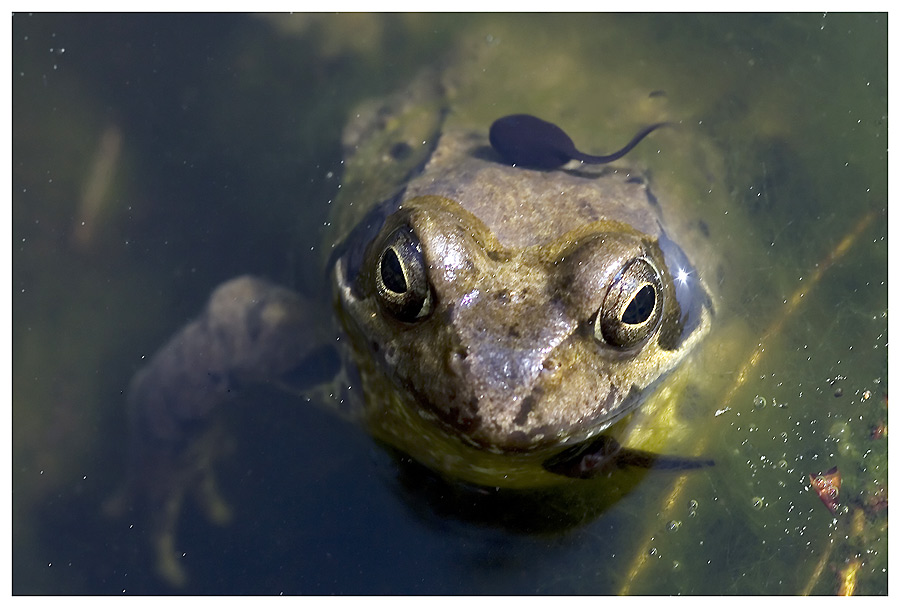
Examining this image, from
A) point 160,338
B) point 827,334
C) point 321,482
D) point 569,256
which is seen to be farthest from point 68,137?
point 827,334

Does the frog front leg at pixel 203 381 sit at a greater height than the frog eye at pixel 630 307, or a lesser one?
lesser

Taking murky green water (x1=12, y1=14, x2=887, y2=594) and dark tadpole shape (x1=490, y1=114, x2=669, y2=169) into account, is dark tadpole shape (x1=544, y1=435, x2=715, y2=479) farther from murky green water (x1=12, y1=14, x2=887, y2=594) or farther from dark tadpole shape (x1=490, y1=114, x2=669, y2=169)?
dark tadpole shape (x1=490, y1=114, x2=669, y2=169)

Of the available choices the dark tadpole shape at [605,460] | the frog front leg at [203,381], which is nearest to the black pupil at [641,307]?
the dark tadpole shape at [605,460]

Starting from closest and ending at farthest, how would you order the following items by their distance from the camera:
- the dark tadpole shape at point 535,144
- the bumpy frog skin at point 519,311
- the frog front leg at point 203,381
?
the bumpy frog skin at point 519,311 < the dark tadpole shape at point 535,144 < the frog front leg at point 203,381

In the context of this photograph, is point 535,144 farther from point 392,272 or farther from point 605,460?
point 605,460

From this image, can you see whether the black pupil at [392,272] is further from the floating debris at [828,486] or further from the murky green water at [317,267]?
the floating debris at [828,486]

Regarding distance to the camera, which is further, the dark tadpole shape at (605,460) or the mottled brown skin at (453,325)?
the dark tadpole shape at (605,460)
